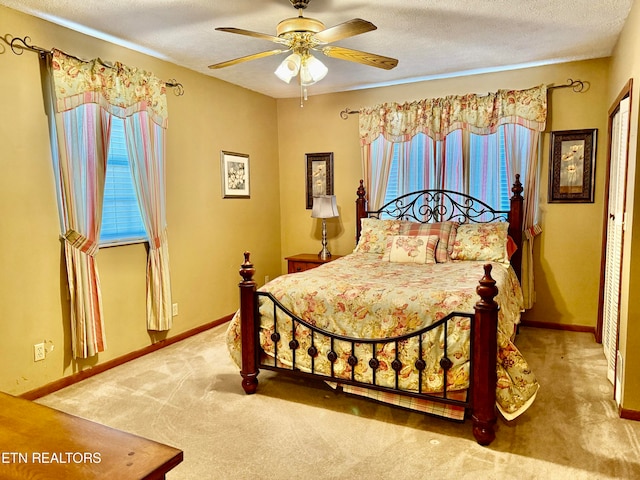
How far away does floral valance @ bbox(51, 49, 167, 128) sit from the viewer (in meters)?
2.97

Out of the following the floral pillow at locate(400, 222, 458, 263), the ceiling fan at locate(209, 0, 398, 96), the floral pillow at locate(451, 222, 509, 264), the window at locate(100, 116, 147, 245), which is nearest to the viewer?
the ceiling fan at locate(209, 0, 398, 96)

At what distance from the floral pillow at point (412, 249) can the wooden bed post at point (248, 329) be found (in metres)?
1.43

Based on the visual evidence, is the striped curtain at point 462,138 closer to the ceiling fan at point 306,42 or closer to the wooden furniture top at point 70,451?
the ceiling fan at point 306,42

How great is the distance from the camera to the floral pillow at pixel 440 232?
389cm

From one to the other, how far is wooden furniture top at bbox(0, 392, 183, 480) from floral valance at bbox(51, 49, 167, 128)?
252cm

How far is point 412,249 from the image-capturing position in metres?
3.87

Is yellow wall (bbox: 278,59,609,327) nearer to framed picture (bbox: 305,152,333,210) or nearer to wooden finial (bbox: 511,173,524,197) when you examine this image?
framed picture (bbox: 305,152,333,210)

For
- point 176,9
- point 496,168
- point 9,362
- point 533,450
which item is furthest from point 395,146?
point 9,362

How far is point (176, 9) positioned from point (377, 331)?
239 centimetres

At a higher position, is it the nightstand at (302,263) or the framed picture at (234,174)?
the framed picture at (234,174)

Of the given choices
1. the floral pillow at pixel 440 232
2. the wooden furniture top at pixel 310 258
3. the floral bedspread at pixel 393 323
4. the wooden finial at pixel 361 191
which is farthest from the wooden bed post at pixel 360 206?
the floral bedspread at pixel 393 323

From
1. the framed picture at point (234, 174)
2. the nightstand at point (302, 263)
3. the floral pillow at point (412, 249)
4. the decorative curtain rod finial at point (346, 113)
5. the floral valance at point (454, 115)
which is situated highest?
the decorative curtain rod finial at point (346, 113)

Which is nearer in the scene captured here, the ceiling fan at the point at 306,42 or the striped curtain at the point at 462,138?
the ceiling fan at the point at 306,42

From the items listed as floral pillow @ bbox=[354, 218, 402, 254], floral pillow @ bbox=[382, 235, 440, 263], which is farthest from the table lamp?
floral pillow @ bbox=[382, 235, 440, 263]
